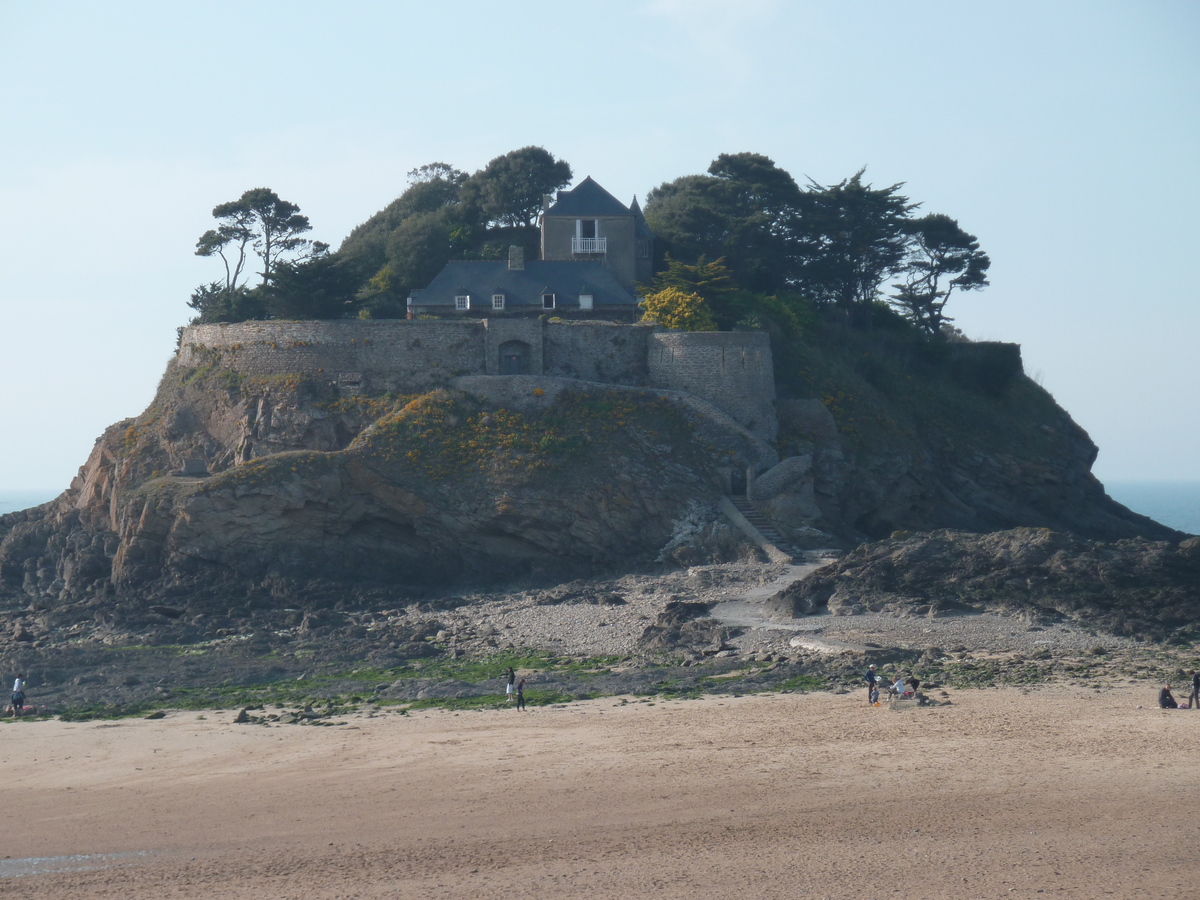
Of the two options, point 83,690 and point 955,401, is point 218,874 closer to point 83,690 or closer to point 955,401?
point 83,690

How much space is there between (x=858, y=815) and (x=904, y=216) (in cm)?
3346

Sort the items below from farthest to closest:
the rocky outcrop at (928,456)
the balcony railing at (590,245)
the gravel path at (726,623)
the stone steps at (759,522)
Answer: the balcony railing at (590,245) < the rocky outcrop at (928,456) < the stone steps at (759,522) < the gravel path at (726,623)

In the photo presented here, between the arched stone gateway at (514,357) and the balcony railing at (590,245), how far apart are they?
273 inches

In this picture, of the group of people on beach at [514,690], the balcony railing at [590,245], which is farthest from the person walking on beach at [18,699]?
the balcony railing at [590,245]

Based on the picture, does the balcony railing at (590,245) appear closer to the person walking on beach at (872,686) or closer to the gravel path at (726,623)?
→ the gravel path at (726,623)

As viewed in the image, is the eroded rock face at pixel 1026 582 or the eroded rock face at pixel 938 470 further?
the eroded rock face at pixel 938 470

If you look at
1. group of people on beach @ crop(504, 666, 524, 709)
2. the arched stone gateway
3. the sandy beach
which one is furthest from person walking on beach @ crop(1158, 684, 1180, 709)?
the arched stone gateway

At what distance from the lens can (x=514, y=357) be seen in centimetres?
3525

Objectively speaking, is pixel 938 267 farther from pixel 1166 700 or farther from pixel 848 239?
pixel 1166 700

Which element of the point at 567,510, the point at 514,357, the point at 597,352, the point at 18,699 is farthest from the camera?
the point at 597,352

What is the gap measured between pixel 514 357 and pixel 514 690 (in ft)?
52.9

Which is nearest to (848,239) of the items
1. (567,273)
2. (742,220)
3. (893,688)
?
(742,220)

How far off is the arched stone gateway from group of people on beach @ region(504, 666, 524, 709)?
1520 centimetres

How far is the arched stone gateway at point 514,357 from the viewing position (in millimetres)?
35188
